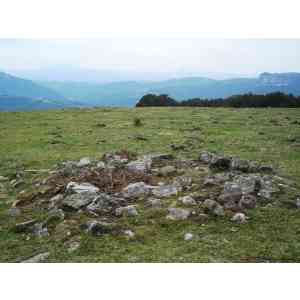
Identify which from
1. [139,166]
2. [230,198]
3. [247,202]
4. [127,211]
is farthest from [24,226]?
[247,202]

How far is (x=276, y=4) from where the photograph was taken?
8.30 metres

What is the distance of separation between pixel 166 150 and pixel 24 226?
24.5ft

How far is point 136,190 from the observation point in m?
9.49

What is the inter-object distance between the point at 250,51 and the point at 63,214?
Result: 5785mm

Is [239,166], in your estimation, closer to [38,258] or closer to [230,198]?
[230,198]

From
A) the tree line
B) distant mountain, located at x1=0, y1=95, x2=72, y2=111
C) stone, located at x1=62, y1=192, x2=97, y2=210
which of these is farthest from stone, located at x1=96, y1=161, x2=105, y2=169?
distant mountain, located at x1=0, y1=95, x2=72, y2=111

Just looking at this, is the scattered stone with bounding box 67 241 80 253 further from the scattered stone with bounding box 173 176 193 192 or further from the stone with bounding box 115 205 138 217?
the scattered stone with bounding box 173 176 193 192

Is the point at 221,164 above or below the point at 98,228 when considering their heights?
above

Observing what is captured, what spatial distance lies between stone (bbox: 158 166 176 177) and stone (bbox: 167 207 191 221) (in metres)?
2.19

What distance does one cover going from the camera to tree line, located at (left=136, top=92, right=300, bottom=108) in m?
25.6

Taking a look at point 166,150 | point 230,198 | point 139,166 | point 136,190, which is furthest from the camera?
point 166,150

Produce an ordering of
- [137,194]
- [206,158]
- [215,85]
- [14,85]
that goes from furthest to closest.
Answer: [14,85] < [215,85] < [206,158] < [137,194]

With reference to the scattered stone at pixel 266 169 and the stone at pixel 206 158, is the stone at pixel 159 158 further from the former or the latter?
the scattered stone at pixel 266 169

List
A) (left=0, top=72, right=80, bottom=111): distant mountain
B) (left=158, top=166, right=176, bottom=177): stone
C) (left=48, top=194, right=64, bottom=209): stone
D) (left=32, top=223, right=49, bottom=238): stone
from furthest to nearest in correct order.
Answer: (left=0, top=72, right=80, bottom=111): distant mountain, (left=158, top=166, right=176, bottom=177): stone, (left=48, top=194, right=64, bottom=209): stone, (left=32, top=223, right=49, bottom=238): stone
